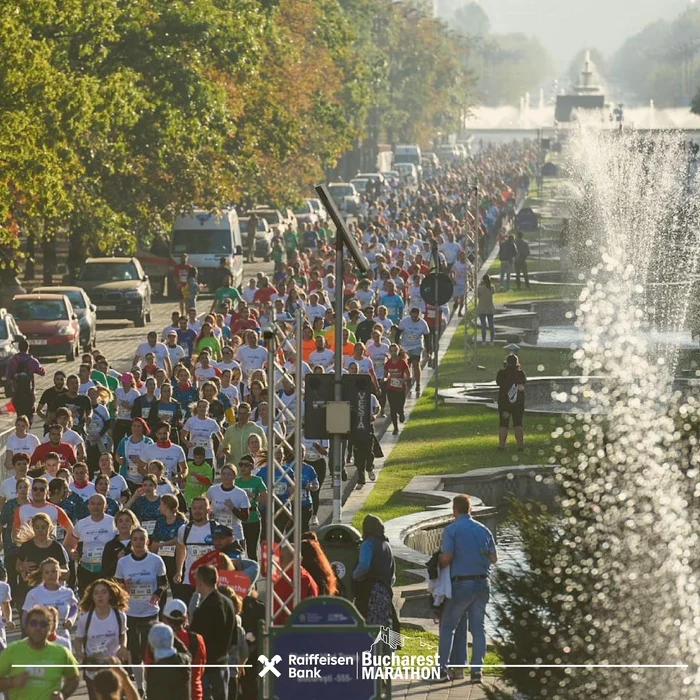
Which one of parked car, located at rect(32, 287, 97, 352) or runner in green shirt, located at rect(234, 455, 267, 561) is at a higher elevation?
runner in green shirt, located at rect(234, 455, 267, 561)

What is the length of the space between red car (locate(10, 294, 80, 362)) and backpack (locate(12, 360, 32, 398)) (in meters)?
10.6

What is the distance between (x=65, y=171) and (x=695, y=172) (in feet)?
131

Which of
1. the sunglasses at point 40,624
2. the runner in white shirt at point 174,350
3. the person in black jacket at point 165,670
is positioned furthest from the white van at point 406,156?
the sunglasses at point 40,624

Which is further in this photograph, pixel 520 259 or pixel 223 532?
pixel 520 259

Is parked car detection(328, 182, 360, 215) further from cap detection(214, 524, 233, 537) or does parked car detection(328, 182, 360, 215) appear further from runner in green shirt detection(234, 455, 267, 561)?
cap detection(214, 524, 233, 537)

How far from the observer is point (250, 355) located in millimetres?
29266

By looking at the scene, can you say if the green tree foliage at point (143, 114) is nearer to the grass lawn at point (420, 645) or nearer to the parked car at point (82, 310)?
the parked car at point (82, 310)

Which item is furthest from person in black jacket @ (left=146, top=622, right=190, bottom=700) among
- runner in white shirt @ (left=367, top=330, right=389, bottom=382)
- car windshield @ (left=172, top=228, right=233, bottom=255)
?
car windshield @ (left=172, top=228, right=233, bottom=255)

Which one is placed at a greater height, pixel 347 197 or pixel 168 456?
pixel 168 456

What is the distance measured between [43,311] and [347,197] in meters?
49.5

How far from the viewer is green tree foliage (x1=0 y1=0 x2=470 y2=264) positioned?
3994 centimetres

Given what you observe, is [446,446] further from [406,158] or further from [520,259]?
[406,158]

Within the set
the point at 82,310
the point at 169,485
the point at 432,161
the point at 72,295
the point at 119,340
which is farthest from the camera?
the point at 432,161

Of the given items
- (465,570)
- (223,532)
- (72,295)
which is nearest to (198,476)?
(223,532)
